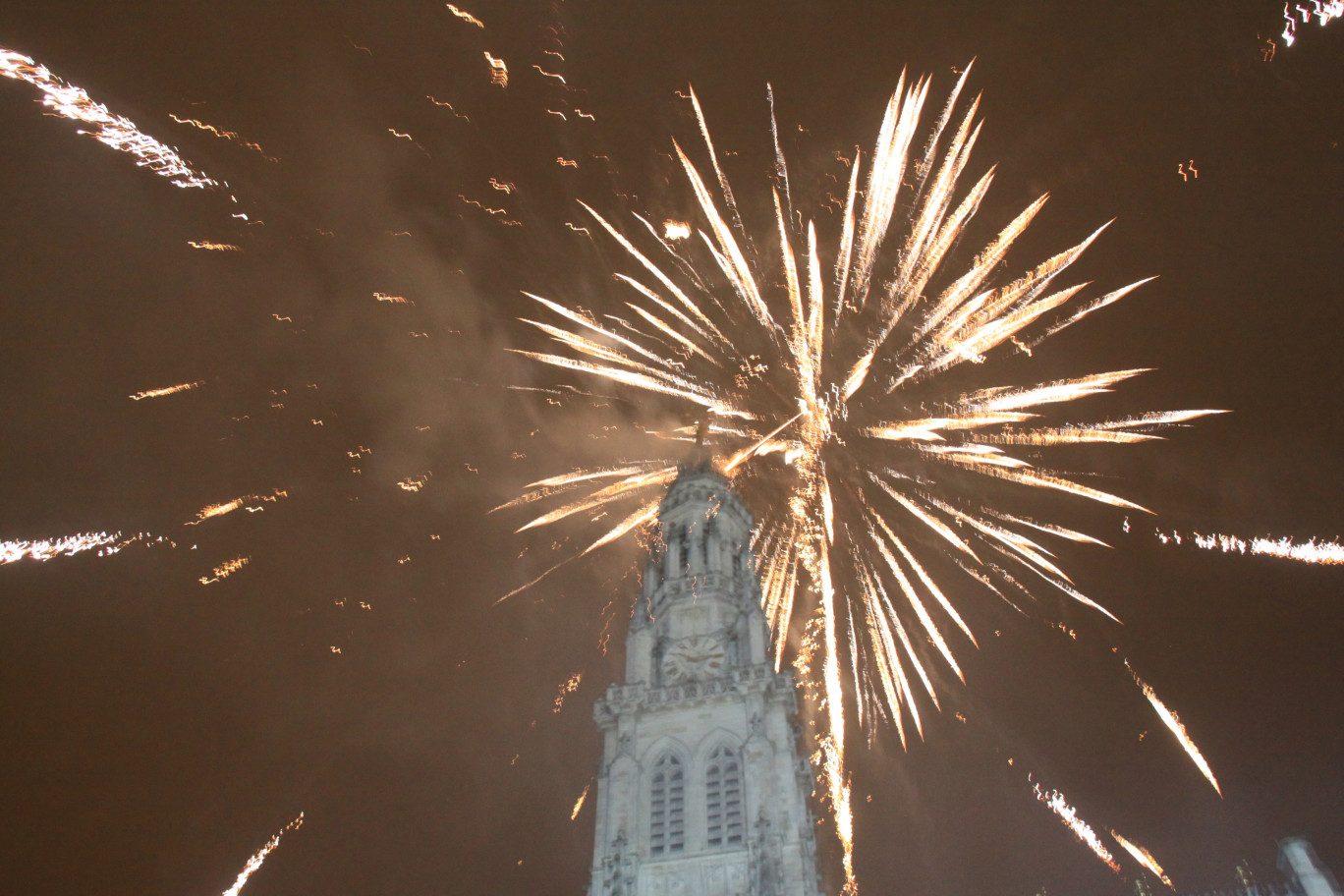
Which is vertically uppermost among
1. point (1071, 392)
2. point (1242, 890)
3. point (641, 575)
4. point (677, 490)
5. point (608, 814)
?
point (677, 490)

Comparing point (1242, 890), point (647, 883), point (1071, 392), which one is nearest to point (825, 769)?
point (647, 883)

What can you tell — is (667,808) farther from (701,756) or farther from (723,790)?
(701,756)

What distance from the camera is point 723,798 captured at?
4522 cm

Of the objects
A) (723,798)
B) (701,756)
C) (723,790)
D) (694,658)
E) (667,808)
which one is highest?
(694,658)

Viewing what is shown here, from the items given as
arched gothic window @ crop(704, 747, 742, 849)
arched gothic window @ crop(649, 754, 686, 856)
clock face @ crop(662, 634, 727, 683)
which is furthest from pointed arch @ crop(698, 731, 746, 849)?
clock face @ crop(662, 634, 727, 683)

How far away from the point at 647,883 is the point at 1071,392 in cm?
2943

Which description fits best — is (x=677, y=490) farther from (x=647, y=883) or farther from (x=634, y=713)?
(x=647, y=883)

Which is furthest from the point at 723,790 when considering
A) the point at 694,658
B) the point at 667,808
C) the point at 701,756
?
the point at 694,658

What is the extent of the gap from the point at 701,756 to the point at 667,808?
3.24 m

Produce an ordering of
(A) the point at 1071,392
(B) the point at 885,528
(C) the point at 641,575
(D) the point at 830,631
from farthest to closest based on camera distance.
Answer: (C) the point at 641,575 < (D) the point at 830,631 < (B) the point at 885,528 < (A) the point at 1071,392

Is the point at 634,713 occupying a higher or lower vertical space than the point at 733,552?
lower

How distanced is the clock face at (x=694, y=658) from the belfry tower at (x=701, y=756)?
67mm

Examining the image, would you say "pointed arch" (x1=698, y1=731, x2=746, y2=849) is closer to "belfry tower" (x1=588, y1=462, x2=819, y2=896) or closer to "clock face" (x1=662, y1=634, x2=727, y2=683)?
"belfry tower" (x1=588, y1=462, x2=819, y2=896)

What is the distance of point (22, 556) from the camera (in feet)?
94.7
